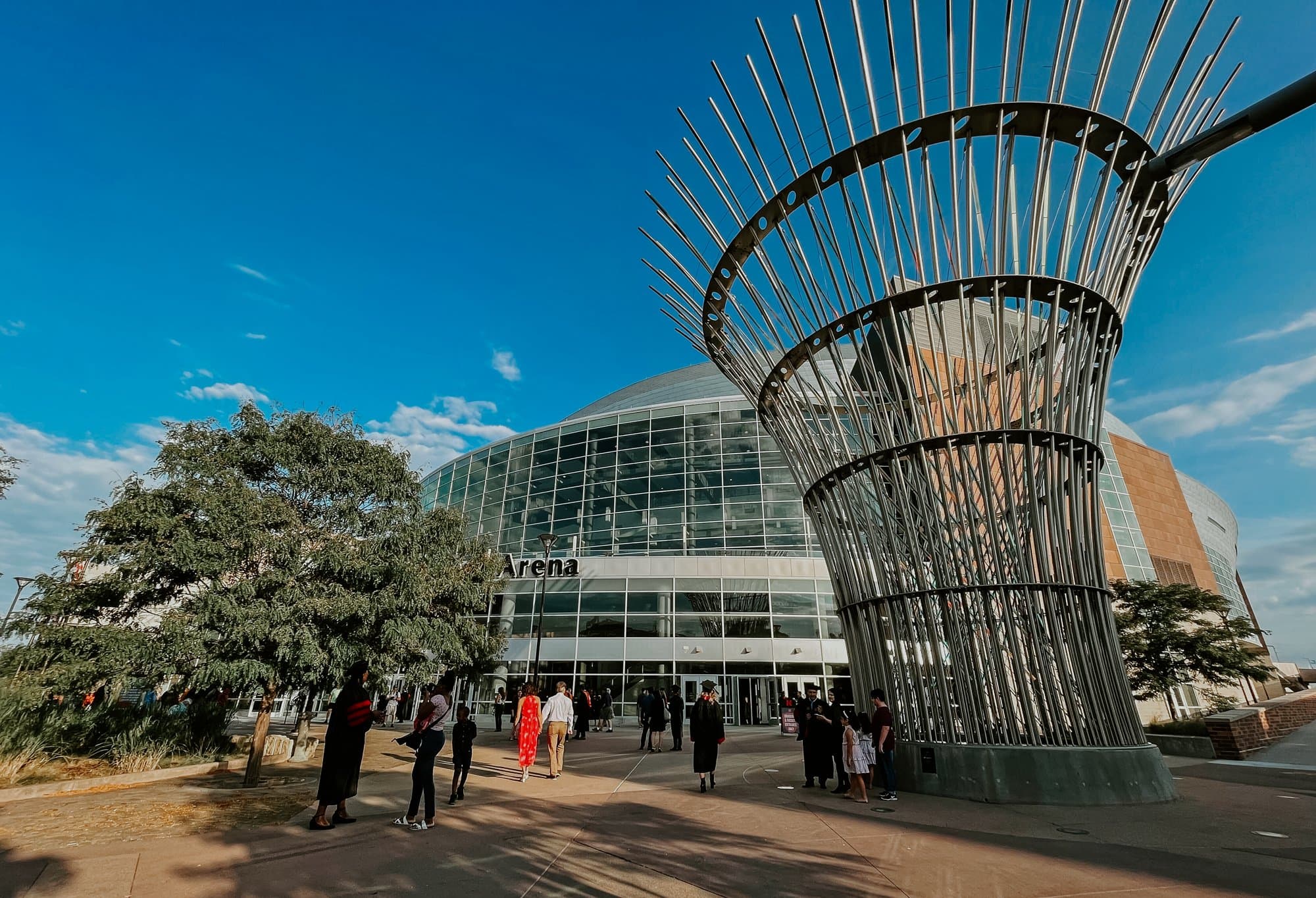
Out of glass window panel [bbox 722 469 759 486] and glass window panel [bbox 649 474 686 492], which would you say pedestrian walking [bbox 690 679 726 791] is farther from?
glass window panel [bbox 649 474 686 492]

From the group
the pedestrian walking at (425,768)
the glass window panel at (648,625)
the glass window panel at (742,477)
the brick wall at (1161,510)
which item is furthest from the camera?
the brick wall at (1161,510)

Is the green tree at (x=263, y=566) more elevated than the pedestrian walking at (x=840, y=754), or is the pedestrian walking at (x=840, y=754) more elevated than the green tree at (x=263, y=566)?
the green tree at (x=263, y=566)

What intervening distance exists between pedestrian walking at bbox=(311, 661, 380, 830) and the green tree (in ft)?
16.3

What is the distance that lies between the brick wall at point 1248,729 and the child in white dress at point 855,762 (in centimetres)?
1087

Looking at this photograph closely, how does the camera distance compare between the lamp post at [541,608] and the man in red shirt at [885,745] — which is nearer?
the man in red shirt at [885,745]

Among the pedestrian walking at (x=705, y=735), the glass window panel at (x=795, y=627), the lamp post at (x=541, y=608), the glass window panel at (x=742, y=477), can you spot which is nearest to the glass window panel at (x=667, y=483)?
the glass window panel at (x=742, y=477)

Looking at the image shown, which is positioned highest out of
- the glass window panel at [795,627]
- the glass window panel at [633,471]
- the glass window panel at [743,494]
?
the glass window panel at [633,471]

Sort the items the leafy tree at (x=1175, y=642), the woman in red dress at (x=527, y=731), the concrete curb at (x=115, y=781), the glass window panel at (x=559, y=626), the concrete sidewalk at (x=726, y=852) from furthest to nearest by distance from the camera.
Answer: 1. the glass window panel at (x=559, y=626)
2. the leafy tree at (x=1175, y=642)
3. the woman in red dress at (x=527, y=731)
4. the concrete curb at (x=115, y=781)
5. the concrete sidewalk at (x=726, y=852)

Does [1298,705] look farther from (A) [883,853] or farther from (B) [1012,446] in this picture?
(A) [883,853]

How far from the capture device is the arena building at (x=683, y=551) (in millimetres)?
27250

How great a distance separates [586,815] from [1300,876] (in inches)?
250

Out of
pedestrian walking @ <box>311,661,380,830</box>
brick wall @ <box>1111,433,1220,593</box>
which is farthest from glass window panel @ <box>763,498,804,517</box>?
pedestrian walking @ <box>311,661,380,830</box>

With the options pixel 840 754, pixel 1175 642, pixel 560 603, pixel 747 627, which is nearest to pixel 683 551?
pixel 747 627

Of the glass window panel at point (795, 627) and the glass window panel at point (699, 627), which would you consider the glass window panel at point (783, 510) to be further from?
the glass window panel at point (699, 627)
